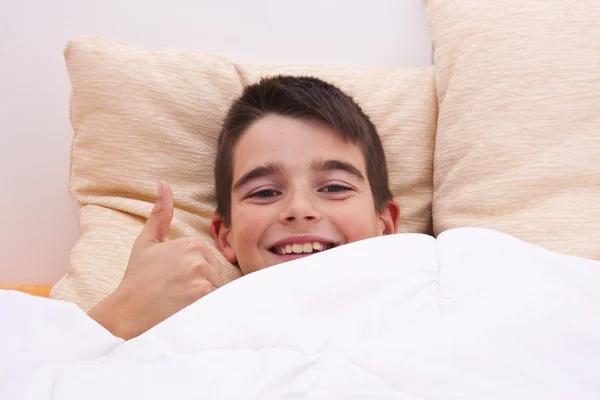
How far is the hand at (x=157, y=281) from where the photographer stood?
94 centimetres

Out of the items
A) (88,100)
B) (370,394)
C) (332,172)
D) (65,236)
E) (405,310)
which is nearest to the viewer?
(370,394)

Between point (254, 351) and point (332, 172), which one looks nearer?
point (254, 351)

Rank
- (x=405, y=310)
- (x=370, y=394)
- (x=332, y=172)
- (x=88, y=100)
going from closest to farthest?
(x=370, y=394)
(x=405, y=310)
(x=332, y=172)
(x=88, y=100)

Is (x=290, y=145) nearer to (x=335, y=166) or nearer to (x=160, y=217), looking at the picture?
(x=335, y=166)

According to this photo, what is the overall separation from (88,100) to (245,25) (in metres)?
0.44

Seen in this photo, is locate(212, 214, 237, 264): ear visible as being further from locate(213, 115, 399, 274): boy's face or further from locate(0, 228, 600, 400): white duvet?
locate(0, 228, 600, 400): white duvet

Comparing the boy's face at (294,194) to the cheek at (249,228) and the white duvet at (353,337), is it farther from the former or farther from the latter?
the white duvet at (353,337)

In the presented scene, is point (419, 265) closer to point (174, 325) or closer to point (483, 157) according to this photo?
point (174, 325)

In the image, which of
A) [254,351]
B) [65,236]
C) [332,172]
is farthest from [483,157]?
[65,236]

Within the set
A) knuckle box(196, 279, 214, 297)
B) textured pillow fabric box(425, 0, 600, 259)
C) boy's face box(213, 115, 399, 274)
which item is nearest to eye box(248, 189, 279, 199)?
boy's face box(213, 115, 399, 274)

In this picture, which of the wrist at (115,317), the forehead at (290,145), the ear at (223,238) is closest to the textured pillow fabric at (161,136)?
the ear at (223,238)

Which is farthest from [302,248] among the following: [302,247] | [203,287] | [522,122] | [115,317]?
[522,122]

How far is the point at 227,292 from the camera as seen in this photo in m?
0.74

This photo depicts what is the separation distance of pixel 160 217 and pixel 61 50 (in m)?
0.72
